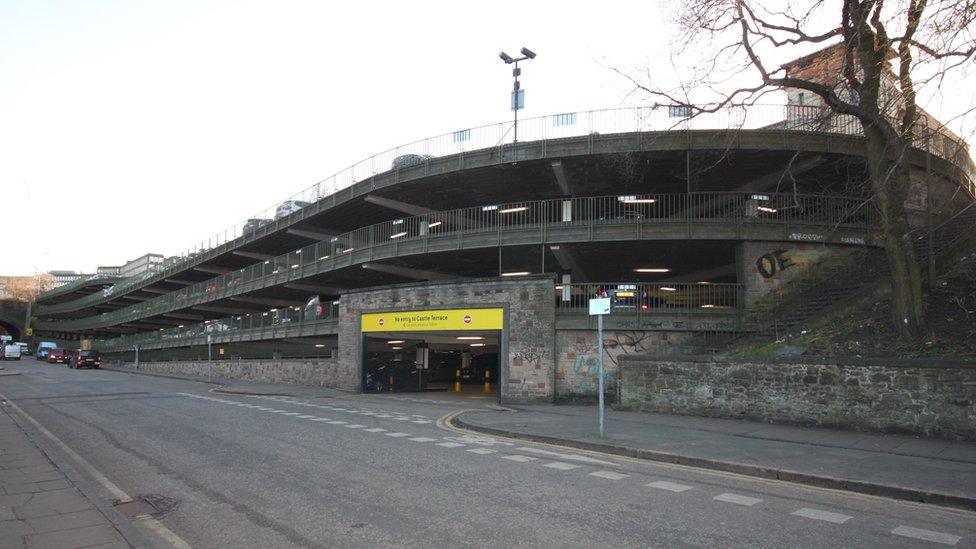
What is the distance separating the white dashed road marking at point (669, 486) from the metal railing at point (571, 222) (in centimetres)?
1013

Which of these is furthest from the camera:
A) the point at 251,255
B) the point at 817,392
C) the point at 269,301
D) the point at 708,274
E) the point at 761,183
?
the point at 269,301

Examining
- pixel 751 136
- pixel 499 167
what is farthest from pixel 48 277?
pixel 751 136

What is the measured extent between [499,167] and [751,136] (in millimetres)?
9645

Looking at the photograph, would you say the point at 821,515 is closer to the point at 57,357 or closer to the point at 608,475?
the point at 608,475

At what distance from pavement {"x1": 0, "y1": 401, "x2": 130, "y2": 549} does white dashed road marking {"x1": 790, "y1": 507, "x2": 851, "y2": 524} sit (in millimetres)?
6808

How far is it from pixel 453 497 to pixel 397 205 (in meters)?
24.7

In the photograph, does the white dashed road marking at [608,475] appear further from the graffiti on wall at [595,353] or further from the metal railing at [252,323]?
the metal railing at [252,323]

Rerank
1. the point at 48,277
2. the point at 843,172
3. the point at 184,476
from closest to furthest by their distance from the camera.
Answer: the point at 184,476 < the point at 843,172 < the point at 48,277

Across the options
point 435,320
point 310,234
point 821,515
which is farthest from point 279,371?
point 821,515

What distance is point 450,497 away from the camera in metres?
7.16

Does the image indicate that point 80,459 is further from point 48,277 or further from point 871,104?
point 48,277

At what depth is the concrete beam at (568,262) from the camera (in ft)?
81.9

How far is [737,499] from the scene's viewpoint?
7.28 m

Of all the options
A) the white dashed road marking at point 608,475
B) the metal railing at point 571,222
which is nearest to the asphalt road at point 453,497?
Answer: the white dashed road marking at point 608,475
